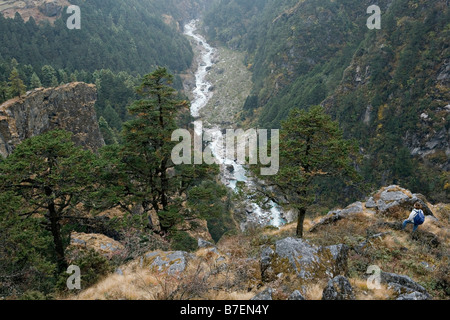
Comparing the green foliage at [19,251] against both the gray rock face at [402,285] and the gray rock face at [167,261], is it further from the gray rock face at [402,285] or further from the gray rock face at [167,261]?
the gray rock face at [402,285]

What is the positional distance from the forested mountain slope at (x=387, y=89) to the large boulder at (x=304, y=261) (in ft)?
169

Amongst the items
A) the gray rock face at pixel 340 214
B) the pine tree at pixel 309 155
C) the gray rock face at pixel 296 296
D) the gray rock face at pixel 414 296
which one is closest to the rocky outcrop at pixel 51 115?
the pine tree at pixel 309 155

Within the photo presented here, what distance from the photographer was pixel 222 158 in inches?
3642

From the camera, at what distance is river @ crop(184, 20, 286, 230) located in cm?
6481

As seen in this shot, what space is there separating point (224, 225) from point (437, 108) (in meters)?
52.0

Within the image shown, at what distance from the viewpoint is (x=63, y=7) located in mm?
127500

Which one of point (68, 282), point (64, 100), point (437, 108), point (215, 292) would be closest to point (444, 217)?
point (215, 292)

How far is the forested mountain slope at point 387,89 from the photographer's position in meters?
57.5

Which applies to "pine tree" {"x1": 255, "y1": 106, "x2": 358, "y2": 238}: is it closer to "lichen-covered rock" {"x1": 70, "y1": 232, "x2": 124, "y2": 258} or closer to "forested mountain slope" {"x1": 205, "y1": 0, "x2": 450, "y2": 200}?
"lichen-covered rock" {"x1": 70, "y1": 232, "x2": 124, "y2": 258}

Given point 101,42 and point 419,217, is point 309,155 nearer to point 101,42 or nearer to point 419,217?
point 419,217

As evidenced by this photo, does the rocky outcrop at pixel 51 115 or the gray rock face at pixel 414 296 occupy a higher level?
the rocky outcrop at pixel 51 115

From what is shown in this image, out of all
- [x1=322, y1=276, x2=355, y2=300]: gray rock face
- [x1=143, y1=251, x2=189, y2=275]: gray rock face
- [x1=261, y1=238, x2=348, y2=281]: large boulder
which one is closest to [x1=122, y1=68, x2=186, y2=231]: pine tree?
[x1=143, y1=251, x2=189, y2=275]: gray rock face

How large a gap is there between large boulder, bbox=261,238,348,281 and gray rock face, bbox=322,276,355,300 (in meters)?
1.16
